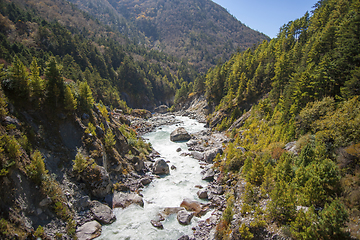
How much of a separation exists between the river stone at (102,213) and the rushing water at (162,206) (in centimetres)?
58

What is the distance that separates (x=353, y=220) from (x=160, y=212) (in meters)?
16.0

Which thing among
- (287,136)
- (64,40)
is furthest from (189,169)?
(64,40)

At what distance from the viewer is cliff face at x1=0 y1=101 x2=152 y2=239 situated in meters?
12.1

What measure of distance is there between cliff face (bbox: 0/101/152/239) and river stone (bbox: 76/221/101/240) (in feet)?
1.53

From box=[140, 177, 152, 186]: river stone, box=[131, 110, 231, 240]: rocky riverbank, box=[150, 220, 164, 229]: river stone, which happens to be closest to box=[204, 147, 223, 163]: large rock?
box=[131, 110, 231, 240]: rocky riverbank

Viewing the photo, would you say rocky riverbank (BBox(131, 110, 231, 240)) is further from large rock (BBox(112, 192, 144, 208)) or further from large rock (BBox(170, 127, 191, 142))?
large rock (BBox(112, 192, 144, 208))

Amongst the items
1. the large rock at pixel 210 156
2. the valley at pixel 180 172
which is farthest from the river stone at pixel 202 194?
the large rock at pixel 210 156

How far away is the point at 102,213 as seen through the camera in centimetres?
1711

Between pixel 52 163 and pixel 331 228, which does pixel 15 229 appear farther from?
pixel 331 228

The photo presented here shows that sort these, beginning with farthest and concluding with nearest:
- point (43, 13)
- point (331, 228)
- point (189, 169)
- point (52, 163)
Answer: point (43, 13) < point (189, 169) < point (52, 163) < point (331, 228)

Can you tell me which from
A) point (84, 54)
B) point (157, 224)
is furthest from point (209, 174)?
point (84, 54)

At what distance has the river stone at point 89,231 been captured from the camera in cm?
1464

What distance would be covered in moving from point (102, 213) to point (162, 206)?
6556 millimetres

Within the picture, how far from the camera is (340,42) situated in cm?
2183
